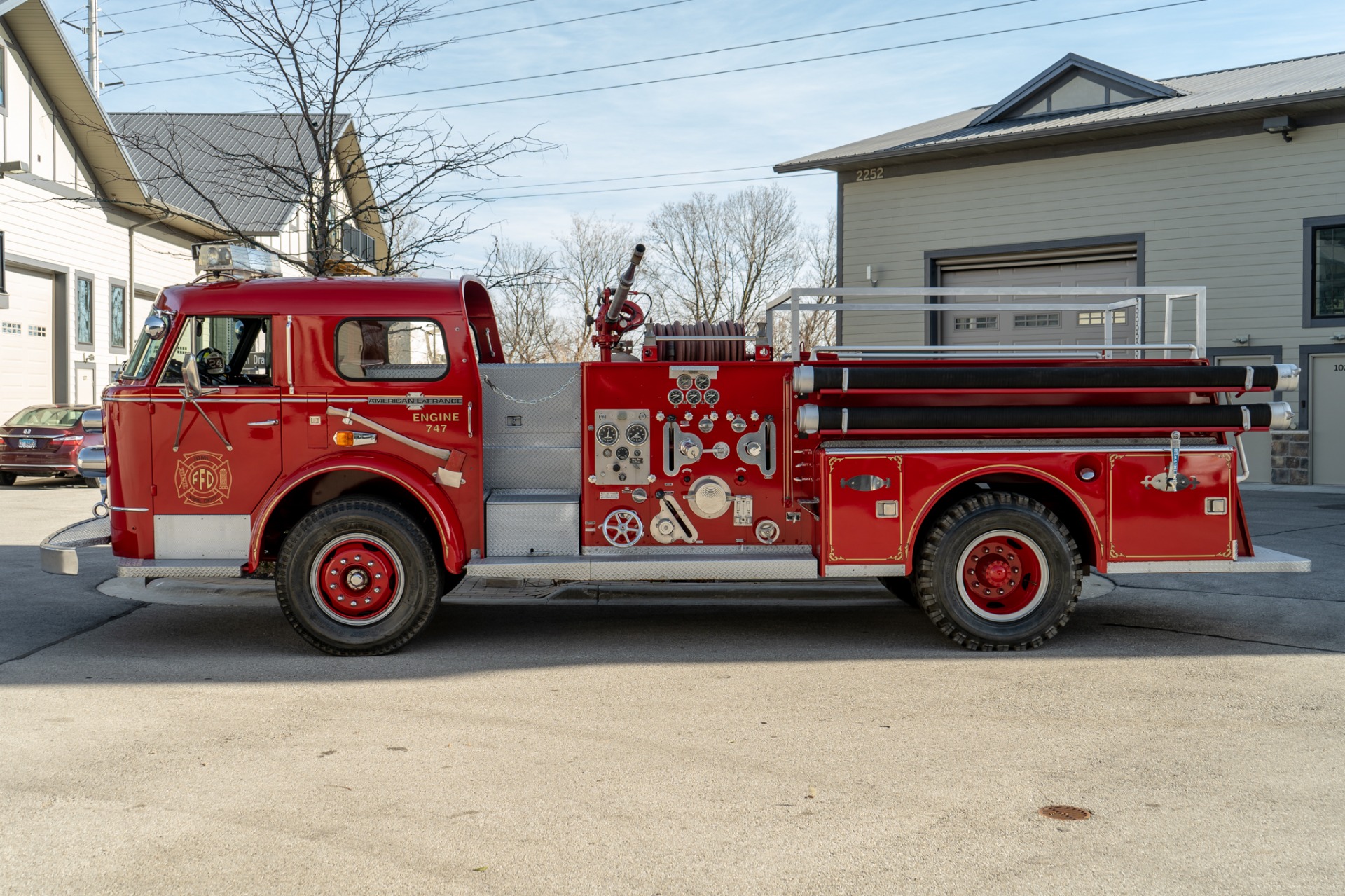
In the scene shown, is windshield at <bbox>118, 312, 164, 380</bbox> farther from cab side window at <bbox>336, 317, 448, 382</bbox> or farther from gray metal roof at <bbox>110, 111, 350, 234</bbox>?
gray metal roof at <bbox>110, 111, 350, 234</bbox>

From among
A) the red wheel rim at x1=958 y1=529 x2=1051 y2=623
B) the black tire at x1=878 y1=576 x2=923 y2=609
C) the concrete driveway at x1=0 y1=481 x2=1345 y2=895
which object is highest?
the red wheel rim at x1=958 y1=529 x2=1051 y2=623

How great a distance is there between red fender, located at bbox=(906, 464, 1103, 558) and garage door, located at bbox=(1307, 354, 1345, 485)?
1414 cm

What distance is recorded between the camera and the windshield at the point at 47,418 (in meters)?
21.0

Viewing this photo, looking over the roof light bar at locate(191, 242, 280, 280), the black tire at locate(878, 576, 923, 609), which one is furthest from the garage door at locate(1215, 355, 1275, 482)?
the roof light bar at locate(191, 242, 280, 280)

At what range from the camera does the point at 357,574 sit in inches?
286

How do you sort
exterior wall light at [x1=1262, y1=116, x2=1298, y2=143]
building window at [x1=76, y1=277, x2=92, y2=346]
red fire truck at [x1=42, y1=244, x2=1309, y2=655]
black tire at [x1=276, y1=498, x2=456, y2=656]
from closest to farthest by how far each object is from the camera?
black tire at [x1=276, y1=498, x2=456, y2=656]
red fire truck at [x1=42, y1=244, x2=1309, y2=655]
exterior wall light at [x1=1262, y1=116, x2=1298, y2=143]
building window at [x1=76, y1=277, x2=92, y2=346]

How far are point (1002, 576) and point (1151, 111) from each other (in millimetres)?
15273

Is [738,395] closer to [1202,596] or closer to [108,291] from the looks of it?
[1202,596]

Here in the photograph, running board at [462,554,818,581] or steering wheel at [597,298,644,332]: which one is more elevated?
steering wheel at [597,298,644,332]

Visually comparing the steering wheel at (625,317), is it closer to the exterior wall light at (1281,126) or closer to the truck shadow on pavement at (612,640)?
the truck shadow on pavement at (612,640)

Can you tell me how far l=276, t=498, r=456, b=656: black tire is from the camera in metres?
7.19

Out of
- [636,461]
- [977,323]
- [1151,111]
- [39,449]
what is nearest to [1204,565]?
[636,461]

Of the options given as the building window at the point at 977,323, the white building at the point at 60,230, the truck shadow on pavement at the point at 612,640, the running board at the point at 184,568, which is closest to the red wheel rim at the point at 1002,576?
the truck shadow on pavement at the point at 612,640

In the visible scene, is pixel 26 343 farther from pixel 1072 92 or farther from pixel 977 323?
pixel 1072 92
